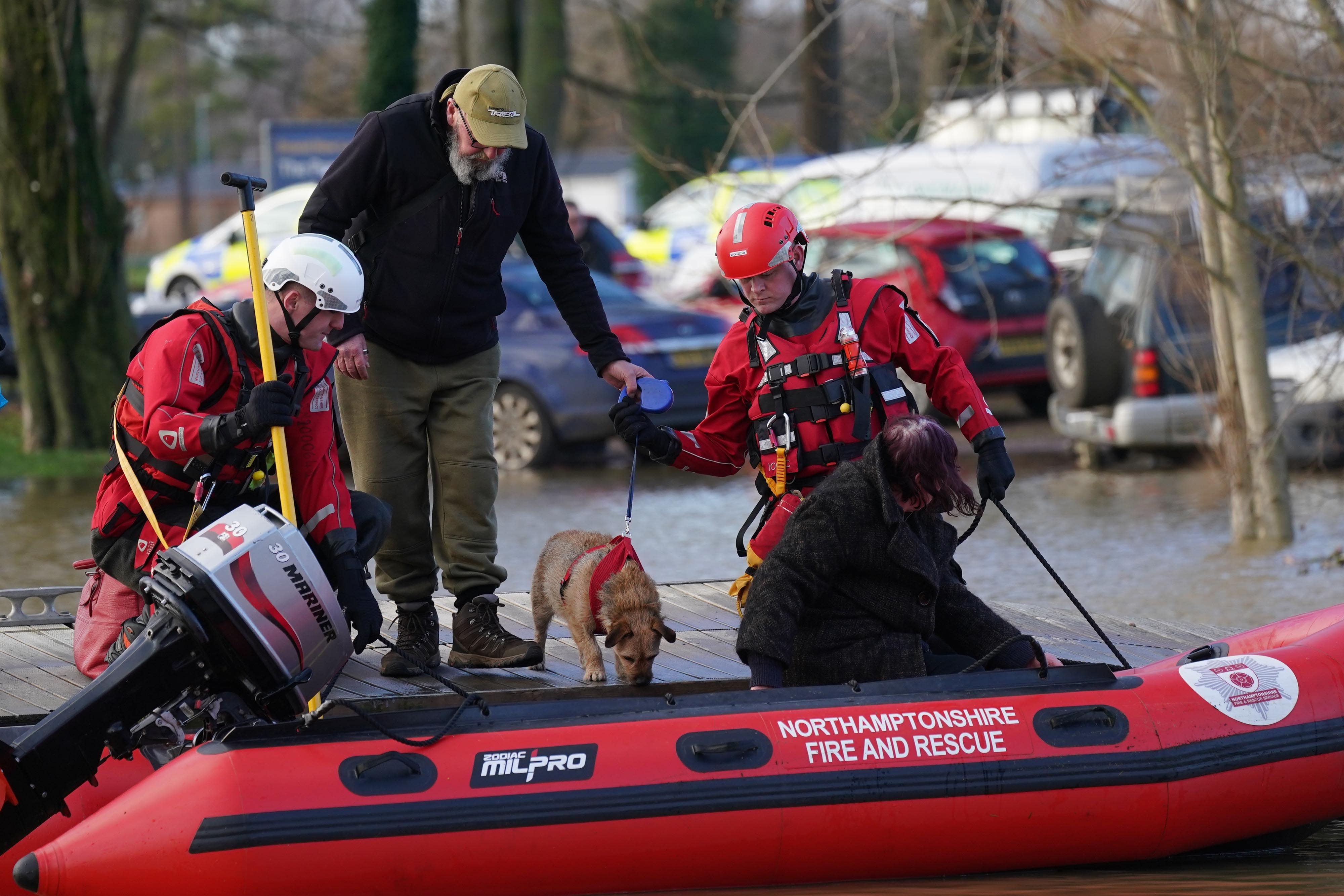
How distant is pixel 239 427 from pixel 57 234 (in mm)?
10209

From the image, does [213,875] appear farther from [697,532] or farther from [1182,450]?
[1182,450]

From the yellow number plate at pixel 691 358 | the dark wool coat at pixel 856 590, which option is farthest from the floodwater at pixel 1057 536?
the dark wool coat at pixel 856 590

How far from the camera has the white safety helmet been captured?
5.37 meters

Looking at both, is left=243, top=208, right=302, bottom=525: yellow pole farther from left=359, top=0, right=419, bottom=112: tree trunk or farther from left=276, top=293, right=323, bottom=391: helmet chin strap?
left=359, top=0, right=419, bottom=112: tree trunk

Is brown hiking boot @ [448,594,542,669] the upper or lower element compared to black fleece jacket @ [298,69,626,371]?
lower

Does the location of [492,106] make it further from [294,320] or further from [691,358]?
[691,358]

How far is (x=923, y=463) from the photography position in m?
5.19

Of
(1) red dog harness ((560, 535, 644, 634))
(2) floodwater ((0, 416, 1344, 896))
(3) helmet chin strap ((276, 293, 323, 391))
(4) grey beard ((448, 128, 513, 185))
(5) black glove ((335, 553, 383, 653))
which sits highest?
(4) grey beard ((448, 128, 513, 185))

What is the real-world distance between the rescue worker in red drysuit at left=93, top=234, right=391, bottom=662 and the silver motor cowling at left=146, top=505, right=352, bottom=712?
0.69 ft

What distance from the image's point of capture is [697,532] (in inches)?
468

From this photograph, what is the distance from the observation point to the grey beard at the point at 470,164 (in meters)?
6.03

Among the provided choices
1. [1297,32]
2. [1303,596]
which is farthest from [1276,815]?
[1297,32]

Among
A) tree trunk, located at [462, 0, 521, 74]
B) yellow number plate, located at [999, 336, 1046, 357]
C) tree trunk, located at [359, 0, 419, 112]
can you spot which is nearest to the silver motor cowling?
yellow number plate, located at [999, 336, 1046, 357]

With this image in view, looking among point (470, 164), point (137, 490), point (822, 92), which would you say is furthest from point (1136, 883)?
point (822, 92)
